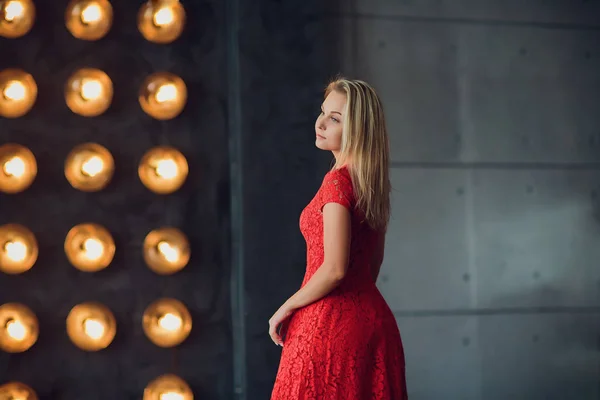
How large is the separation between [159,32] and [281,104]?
A: 54 centimetres

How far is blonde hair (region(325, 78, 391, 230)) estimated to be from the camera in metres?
1.82

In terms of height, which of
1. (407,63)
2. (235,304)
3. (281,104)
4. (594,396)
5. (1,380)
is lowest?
(594,396)

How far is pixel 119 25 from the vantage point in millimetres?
3043

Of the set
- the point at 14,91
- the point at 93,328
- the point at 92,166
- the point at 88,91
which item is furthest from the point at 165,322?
the point at 14,91

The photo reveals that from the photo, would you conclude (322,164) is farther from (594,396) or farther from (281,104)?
(594,396)

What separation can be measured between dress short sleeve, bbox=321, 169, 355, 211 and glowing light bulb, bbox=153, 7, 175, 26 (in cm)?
143

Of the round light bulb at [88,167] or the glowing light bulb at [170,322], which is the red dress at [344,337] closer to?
the glowing light bulb at [170,322]

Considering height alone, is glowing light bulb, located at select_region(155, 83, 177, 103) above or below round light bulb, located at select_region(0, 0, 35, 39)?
below

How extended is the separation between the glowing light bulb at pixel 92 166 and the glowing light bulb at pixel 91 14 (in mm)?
515

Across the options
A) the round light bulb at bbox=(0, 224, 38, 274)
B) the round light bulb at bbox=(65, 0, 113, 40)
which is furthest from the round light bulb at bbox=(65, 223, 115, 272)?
the round light bulb at bbox=(65, 0, 113, 40)

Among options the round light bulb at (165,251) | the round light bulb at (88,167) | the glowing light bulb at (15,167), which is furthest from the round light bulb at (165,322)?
the glowing light bulb at (15,167)

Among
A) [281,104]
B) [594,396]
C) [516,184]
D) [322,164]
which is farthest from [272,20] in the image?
[594,396]

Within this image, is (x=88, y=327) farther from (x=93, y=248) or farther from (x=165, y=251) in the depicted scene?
(x=165, y=251)

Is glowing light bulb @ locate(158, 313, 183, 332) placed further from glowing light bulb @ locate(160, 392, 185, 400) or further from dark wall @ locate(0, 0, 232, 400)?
glowing light bulb @ locate(160, 392, 185, 400)
